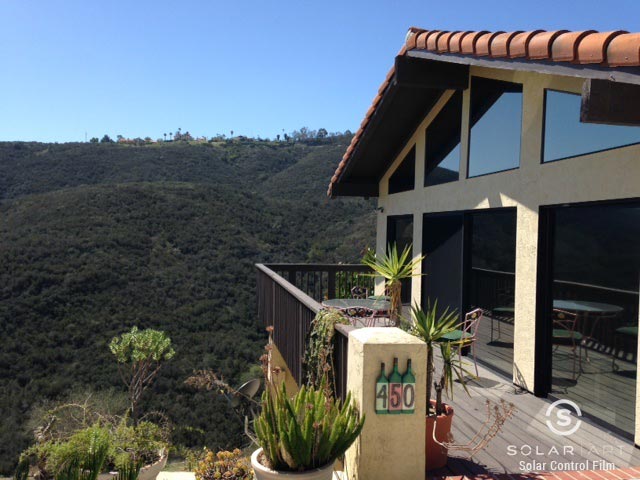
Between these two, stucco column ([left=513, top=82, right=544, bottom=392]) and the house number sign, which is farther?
stucco column ([left=513, top=82, right=544, bottom=392])

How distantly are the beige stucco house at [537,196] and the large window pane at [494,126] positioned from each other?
0.02m

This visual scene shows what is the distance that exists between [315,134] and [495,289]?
80.4 metres

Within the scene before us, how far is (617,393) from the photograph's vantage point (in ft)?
13.9

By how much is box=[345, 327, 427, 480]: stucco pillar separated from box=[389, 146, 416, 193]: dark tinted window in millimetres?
5789

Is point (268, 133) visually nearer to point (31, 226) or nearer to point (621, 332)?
point (31, 226)

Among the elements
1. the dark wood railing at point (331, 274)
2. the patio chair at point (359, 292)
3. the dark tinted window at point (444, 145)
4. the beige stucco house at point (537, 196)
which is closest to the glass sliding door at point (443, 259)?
the beige stucco house at point (537, 196)

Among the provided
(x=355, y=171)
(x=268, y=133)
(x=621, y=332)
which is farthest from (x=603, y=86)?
(x=268, y=133)

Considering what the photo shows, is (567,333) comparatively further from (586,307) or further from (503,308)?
(503,308)

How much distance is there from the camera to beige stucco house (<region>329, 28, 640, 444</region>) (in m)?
3.93

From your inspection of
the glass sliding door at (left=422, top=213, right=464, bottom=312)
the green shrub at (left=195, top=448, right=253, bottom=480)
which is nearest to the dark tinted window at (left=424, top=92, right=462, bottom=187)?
the glass sliding door at (left=422, top=213, right=464, bottom=312)
